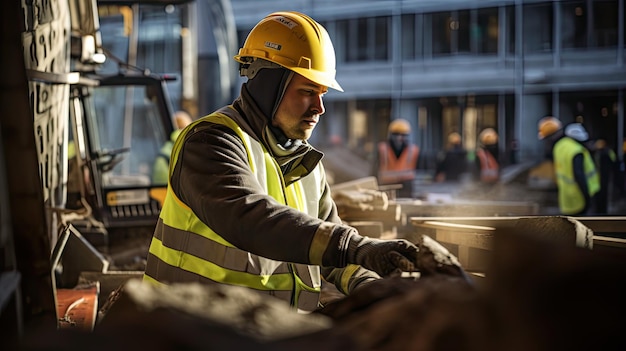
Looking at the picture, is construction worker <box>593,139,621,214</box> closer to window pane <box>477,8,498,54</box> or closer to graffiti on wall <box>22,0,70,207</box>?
window pane <box>477,8,498,54</box>

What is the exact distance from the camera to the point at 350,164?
75.4ft

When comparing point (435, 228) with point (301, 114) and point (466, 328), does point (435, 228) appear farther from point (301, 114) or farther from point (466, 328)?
point (466, 328)

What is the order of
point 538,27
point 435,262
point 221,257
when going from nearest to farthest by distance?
point 435,262, point 221,257, point 538,27

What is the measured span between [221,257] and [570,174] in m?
9.70

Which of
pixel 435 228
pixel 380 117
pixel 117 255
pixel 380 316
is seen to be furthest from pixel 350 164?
pixel 380 316

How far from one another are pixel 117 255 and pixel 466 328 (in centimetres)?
753

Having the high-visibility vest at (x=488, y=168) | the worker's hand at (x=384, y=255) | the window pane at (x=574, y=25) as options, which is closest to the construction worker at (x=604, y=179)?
the high-visibility vest at (x=488, y=168)

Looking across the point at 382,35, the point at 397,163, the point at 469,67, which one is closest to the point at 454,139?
the point at 469,67

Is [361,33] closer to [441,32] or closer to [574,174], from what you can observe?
[441,32]

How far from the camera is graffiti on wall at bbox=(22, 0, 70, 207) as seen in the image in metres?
5.11

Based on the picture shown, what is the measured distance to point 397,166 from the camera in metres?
16.4

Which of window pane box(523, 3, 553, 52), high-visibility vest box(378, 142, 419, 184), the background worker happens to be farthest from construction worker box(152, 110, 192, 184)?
window pane box(523, 3, 553, 52)

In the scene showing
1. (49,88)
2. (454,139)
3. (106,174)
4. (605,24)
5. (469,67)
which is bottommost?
(106,174)

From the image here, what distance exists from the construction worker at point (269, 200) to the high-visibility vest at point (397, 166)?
1191cm
